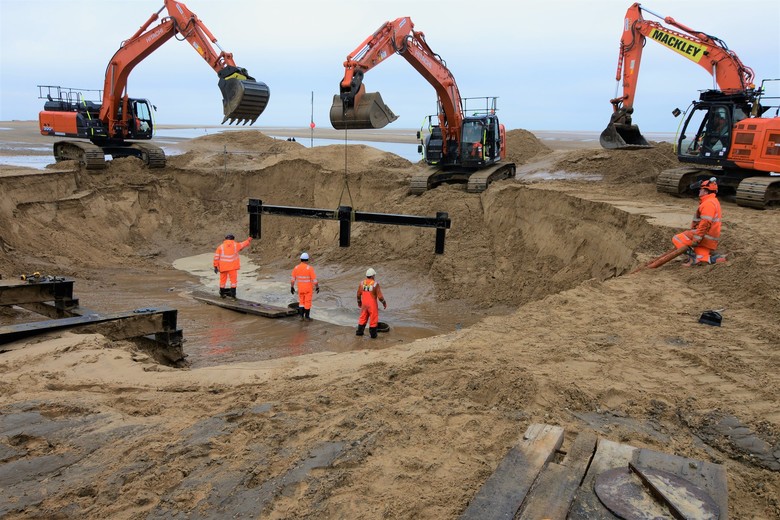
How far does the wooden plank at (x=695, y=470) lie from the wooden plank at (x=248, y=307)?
851cm

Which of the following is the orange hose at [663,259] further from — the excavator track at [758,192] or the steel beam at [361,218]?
the excavator track at [758,192]

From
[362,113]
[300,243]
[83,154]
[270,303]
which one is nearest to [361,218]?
[362,113]

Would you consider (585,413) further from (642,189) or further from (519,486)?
(642,189)

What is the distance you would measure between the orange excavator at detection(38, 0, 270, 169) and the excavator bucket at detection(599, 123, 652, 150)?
1098cm

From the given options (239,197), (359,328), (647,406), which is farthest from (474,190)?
(647,406)

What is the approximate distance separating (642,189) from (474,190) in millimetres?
4384

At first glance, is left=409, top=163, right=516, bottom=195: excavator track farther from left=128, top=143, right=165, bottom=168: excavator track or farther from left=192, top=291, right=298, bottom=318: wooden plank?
left=128, top=143, right=165, bottom=168: excavator track

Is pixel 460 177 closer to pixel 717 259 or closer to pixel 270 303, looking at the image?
pixel 270 303

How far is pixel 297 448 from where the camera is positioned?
403 centimetres

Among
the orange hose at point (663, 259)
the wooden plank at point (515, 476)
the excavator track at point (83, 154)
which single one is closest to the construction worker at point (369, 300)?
the orange hose at point (663, 259)

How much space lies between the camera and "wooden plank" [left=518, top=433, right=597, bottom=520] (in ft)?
9.86

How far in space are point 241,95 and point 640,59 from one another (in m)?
11.8

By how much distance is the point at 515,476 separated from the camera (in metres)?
3.37

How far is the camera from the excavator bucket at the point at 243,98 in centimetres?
1234
